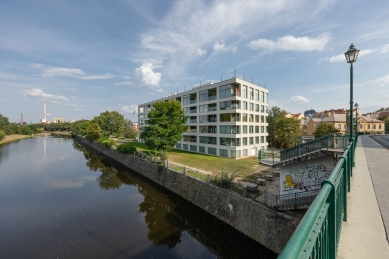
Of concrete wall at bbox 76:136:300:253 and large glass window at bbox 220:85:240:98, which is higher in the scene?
large glass window at bbox 220:85:240:98

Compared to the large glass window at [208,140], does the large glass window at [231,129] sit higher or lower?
higher

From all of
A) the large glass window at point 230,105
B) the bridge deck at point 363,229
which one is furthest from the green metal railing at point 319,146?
the large glass window at point 230,105

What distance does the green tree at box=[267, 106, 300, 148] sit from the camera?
49500 mm

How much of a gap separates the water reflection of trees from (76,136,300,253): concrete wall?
0.59 metres

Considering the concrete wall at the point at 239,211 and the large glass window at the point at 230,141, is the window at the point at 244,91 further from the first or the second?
the concrete wall at the point at 239,211

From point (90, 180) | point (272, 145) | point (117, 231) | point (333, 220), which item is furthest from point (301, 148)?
point (272, 145)

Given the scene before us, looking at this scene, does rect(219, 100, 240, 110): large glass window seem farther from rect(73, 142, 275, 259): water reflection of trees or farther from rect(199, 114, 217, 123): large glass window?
rect(73, 142, 275, 259): water reflection of trees

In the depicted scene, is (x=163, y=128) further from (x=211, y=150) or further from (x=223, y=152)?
(x=223, y=152)

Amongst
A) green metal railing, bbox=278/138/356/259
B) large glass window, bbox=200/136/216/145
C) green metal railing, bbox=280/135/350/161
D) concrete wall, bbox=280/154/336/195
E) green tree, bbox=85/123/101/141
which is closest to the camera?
green metal railing, bbox=278/138/356/259

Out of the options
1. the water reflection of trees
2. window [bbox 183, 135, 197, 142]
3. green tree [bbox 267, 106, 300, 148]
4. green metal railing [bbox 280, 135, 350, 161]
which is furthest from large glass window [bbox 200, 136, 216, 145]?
green metal railing [bbox 280, 135, 350, 161]

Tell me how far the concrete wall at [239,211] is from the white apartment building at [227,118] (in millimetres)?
15568

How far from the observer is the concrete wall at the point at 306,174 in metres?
13.0

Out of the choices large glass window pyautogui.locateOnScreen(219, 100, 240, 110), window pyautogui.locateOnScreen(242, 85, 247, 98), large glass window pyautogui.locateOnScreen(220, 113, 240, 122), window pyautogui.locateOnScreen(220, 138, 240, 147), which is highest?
window pyautogui.locateOnScreen(242, 85, 247, 98)

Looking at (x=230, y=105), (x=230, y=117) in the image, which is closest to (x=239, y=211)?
(x=230, y=117)
